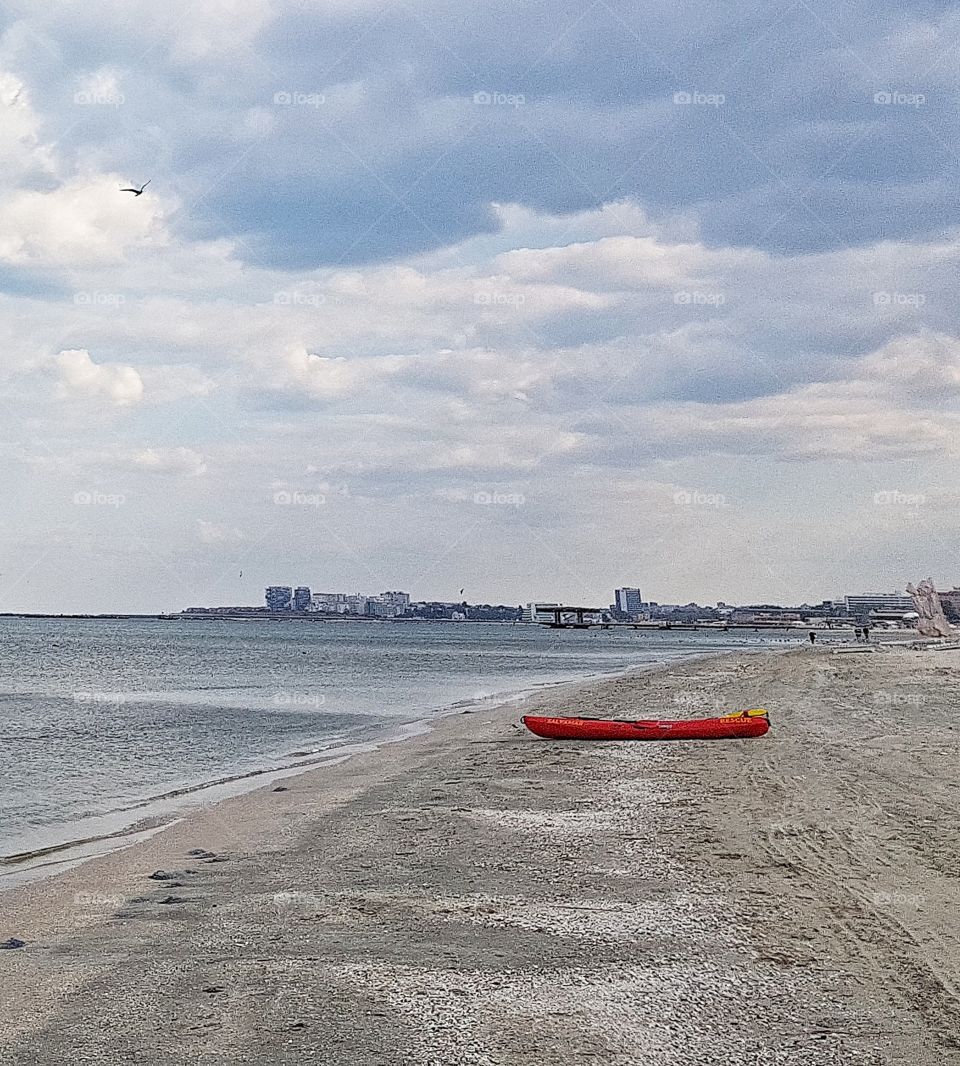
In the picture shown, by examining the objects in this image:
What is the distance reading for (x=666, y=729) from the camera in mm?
21734

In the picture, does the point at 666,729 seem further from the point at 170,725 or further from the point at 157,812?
the point at 170,725

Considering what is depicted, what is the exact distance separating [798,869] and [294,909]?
4.73 metres

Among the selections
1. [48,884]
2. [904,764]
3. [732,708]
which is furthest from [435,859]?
[732,708]

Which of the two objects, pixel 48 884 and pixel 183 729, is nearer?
pixel 48 884

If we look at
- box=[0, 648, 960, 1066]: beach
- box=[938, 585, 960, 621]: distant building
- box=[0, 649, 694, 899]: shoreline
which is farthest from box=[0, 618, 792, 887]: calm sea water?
box=[938, 585, 960, 621]: distant building

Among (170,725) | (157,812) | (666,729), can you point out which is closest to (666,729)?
(666,729)

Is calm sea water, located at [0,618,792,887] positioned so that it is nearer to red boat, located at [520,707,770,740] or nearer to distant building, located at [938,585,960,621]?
red boat, located at [520,707,770,740]

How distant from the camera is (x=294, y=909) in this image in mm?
9219

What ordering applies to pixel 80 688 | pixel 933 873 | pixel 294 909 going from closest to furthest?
pixel 294 909
pixel 933 873
pixel 80 688

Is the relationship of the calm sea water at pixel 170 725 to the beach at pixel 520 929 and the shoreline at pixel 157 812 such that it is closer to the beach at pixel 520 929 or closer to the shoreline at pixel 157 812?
the shoreline at pixel 157 812

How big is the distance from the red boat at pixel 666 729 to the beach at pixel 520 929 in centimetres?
459

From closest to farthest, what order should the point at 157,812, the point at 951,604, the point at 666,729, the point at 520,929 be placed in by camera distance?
1. the point at 520,929
2. the point at 157,812
3. the point at 666,729
4. the point at 951,604

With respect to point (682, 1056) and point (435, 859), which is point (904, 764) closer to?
point (435, 859)

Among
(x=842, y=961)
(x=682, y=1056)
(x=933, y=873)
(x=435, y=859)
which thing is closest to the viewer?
(x=682, y=1056)
